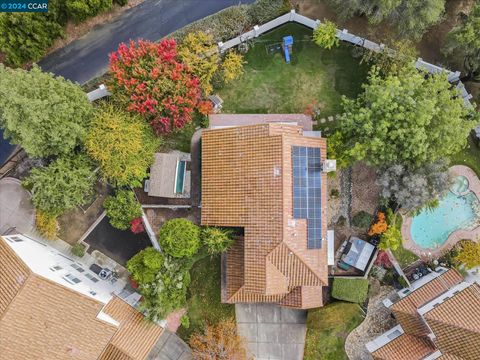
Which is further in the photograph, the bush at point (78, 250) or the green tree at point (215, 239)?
the bush at point (78, 250)

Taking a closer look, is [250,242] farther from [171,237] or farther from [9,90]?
[9,90]

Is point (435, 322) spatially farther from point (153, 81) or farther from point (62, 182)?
point (62, 182)

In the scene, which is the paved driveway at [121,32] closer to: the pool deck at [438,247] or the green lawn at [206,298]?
the green lawn at [206,298]

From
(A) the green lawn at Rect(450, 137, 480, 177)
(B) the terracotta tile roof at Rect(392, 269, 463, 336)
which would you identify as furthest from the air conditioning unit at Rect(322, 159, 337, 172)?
(A) the green lawn at Rect(450, 137, 480, 177)

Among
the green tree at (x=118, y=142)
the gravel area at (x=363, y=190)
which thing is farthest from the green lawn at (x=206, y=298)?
A: the gravel area at (x=363, y=190)

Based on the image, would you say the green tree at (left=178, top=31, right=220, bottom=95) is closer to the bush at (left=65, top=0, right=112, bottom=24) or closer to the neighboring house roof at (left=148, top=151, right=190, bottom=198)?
the neighboring house roof at (left=148, top=151, right=190, bottom=198)

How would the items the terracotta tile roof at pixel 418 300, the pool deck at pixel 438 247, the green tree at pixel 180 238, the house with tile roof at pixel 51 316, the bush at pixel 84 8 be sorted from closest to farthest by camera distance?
the house with tile roof at pixel 51 316 → the green tree at pixel 180 238 → the terracotta tile roof at pixel 418 300 → the bush at pixel 84 8 → the pool deck at pixel 438 247
